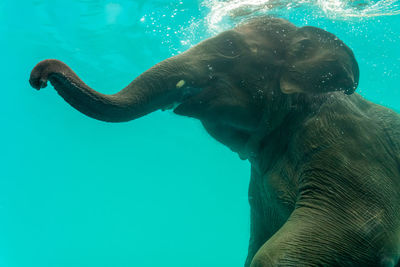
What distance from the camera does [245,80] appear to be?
2.08 m

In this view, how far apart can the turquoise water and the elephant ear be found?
81 cm

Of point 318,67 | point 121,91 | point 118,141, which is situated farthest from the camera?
point 118,141

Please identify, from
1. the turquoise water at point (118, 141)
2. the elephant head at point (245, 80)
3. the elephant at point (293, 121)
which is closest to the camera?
the elephant at point (293, 121)

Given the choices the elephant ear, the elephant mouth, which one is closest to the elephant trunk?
the elephant mouth

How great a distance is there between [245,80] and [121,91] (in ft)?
2.25

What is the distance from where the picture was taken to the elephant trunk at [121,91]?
5.40ft

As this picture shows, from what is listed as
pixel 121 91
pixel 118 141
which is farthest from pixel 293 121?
pixel 118 141

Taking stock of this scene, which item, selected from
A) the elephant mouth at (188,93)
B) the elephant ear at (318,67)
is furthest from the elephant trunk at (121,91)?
the elephant ear at (318,67)

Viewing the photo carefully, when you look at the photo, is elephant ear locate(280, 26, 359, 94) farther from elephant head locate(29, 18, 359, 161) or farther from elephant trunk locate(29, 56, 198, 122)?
elephant trunk locate(29, 56, 198, 122)

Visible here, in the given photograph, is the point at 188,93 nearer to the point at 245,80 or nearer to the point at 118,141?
the point at 245,80

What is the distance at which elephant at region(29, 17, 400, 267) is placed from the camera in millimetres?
1567

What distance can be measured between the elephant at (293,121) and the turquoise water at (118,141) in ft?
2.18

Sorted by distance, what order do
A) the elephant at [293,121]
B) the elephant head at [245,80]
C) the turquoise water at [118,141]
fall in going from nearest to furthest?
1. the elephant at [293,121]
2. the elephant head at [245,80]
3. the turquoise water at [118,141]

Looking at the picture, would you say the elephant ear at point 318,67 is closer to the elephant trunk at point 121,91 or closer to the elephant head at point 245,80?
the elephant head at point 245,80
